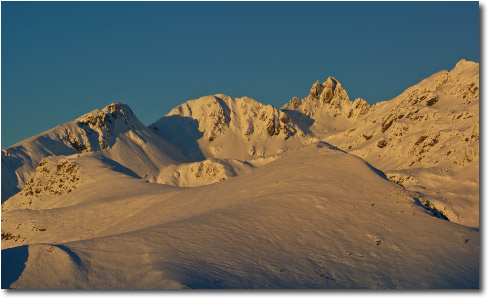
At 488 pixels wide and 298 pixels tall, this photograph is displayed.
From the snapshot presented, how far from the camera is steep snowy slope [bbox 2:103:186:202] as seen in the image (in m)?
130

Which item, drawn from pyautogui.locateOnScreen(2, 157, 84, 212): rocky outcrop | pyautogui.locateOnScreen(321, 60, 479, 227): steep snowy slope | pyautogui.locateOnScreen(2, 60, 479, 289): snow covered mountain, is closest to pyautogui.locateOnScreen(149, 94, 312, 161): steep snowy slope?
pyautogui.locateOnScreen(321, 60, 479, 227): steep snowy slope

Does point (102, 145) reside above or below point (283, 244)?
above

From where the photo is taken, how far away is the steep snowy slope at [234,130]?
173125mm

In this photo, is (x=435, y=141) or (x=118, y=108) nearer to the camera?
(x=435, y=141)

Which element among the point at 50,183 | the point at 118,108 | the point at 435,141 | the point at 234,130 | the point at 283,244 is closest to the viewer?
the point at 283,244

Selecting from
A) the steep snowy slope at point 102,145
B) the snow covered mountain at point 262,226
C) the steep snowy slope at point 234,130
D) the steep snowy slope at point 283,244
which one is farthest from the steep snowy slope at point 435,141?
the steep snowy slope at point 102,145

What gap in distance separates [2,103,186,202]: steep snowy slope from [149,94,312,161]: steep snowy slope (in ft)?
52.8

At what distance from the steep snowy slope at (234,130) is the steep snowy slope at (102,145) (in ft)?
52.8

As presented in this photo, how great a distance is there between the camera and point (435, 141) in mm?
70938

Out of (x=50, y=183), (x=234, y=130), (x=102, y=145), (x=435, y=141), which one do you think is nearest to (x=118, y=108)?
(x=102, y=145)

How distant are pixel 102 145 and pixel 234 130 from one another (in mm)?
56399

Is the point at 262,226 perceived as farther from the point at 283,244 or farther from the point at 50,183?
the point at 50,183

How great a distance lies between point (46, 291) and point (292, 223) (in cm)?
1005

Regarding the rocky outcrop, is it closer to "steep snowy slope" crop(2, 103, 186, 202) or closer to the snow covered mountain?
the snow covered mountain
